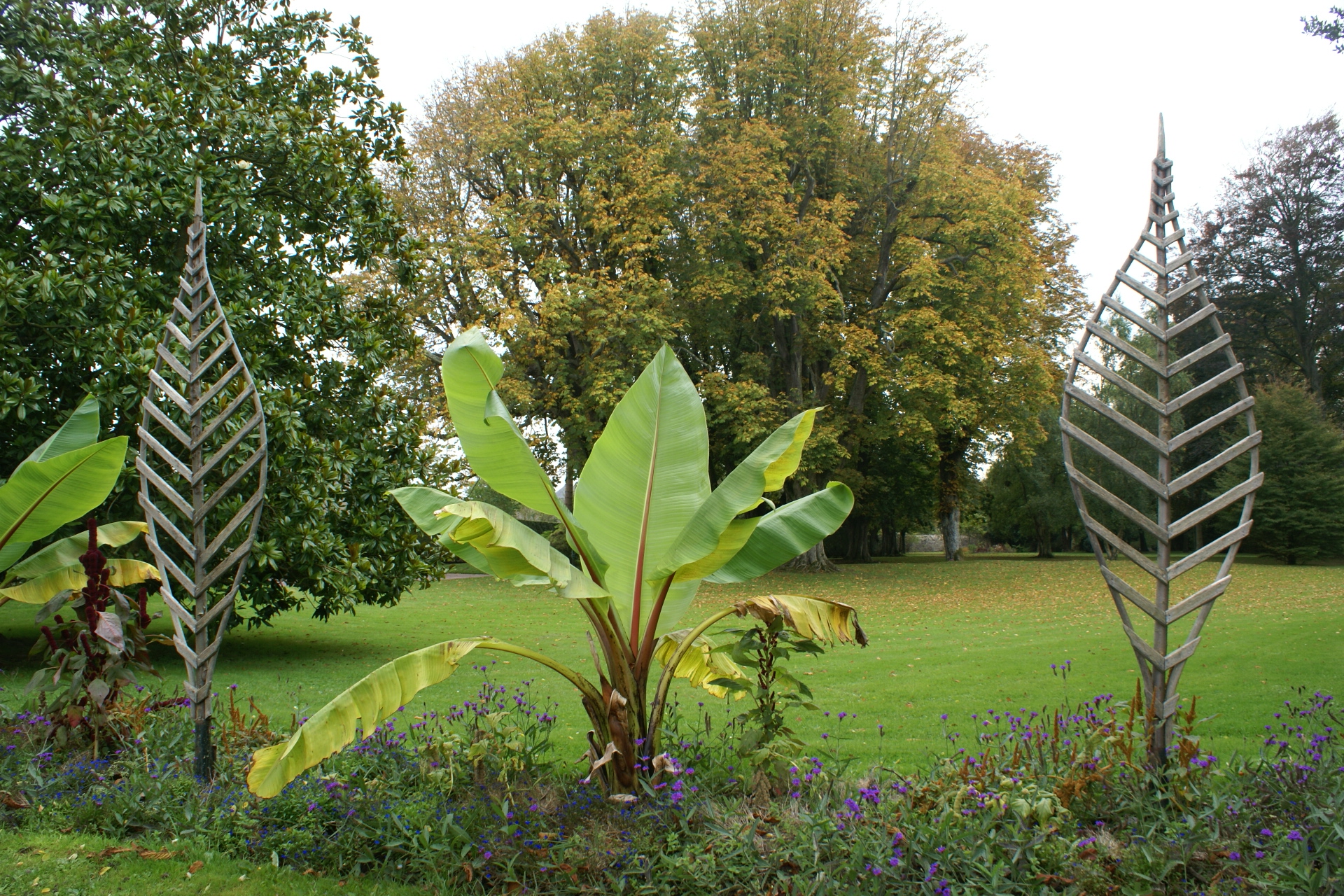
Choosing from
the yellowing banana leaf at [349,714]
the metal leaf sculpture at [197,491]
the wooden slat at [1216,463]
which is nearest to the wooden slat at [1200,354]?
the wooden slat at [1216,463]

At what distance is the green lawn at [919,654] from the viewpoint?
7418mm

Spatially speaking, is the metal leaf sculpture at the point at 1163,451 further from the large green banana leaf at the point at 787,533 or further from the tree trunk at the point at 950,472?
the tree trunk at the point at 950,472

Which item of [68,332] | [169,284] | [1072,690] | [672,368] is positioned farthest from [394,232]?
[1072,690]

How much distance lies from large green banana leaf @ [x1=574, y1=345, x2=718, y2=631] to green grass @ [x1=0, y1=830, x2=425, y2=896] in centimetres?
187

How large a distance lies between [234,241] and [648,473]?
817 centimetres

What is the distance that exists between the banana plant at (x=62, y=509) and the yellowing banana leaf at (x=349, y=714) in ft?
8.60

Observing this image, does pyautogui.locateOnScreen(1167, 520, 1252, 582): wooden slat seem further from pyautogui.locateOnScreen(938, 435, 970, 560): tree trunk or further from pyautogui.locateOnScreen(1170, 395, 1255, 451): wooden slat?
pyautogui.locateOnScreen(938, 435, 970, 560): tree trunk

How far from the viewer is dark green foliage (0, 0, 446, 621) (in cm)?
847

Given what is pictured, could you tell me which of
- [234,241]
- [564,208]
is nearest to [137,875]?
[234,241]

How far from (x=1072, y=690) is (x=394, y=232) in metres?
10.0

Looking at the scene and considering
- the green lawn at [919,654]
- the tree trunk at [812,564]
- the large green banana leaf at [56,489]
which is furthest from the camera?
the tree trunk at [812,564]

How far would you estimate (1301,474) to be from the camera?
28125 mm

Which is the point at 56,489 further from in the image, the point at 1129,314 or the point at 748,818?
the point at 1129,314

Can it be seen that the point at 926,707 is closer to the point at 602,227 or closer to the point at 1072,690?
the point at 1072,690
